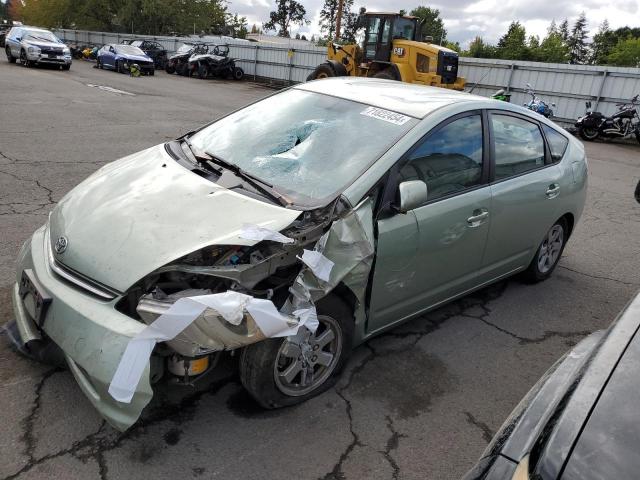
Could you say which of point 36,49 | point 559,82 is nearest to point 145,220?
point 559,82

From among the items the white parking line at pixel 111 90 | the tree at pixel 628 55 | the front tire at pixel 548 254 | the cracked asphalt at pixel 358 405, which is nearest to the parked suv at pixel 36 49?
the white parking line at pixel 111 90

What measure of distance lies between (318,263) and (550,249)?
9.73 feet

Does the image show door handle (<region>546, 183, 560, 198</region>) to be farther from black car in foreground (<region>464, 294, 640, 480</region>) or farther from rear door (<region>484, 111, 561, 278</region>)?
black car in foreground (<region>464, 294, 640, 480</region>)

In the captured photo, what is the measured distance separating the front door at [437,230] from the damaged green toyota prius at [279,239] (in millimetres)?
12

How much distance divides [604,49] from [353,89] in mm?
96934

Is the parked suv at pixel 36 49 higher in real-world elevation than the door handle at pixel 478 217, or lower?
lower

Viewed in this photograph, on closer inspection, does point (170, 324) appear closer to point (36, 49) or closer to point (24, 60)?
Result: point (36, 49)

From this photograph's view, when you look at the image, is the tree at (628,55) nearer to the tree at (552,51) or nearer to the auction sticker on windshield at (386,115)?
the tree at (552,51)

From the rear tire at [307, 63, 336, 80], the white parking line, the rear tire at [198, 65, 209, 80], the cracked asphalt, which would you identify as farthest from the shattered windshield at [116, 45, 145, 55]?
the cracked asphalt

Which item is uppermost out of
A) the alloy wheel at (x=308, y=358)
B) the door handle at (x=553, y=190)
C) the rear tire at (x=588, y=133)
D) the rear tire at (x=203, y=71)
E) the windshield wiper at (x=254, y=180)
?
the windshield wiper at (x=254, y=180)

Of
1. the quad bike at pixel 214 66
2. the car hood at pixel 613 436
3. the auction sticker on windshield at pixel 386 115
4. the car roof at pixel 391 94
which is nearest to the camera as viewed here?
the car hood at pixel 613 436

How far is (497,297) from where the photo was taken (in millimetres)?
4359

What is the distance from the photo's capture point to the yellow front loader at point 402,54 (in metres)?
15.7

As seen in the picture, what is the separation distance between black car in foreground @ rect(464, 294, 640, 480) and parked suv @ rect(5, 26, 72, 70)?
24.9m
